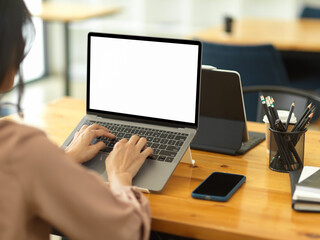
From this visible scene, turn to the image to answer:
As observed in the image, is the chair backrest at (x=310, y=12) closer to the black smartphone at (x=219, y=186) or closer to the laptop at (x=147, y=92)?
the laptop at (x=147, y=92)

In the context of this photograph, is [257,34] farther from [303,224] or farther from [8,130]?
[8,130]

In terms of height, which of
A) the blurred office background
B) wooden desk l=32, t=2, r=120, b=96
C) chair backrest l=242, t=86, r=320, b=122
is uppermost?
chair backrest l=242, t=86, r=320, b=122

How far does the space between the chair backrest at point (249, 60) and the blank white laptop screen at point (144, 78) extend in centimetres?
123

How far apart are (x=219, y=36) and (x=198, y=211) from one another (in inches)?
99.7

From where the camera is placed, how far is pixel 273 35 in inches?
142

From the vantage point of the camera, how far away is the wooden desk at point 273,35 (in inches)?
133

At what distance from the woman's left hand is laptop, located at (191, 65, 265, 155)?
30 cm

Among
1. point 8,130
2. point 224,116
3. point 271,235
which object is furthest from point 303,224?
point 8,130

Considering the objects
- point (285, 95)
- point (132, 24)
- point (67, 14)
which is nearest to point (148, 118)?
point (285, 95)

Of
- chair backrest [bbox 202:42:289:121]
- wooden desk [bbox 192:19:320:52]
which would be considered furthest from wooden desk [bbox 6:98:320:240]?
wooden desk [bbox 192:19:320:52]

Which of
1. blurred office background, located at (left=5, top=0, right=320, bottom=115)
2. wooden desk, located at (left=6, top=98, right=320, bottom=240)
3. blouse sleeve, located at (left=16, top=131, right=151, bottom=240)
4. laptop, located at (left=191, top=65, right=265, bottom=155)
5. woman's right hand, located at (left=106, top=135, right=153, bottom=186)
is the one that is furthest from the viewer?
blurred office background, located at (left=5, top=0, right=320, bottom=115)

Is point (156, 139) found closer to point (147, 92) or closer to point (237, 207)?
point (147, 92)

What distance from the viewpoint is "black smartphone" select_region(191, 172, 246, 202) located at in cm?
122

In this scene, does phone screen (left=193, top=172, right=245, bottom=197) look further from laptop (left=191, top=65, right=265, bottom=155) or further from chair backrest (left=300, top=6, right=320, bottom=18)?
chair backrest (left=300, top=6, right=320, bottom=18)
